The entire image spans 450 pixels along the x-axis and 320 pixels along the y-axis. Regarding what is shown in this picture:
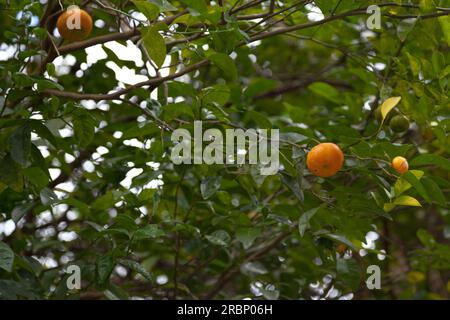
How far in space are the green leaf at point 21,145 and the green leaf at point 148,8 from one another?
0.41m

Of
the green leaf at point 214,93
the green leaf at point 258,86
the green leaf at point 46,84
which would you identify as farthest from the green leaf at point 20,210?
the green leaf at point 258,86

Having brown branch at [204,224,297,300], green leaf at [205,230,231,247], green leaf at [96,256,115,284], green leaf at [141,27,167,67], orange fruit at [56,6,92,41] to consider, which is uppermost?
orange fruit at [56,6,92,41]

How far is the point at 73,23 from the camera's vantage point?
62.4 inches

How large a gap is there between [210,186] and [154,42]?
1.47ft

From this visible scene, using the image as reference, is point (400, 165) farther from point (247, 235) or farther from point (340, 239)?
point (247, 235)

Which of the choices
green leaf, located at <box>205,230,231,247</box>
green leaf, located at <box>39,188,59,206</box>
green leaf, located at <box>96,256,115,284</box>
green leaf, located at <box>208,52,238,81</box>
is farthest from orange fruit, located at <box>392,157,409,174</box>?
green leaf, located at <box>39,188,59,206</box>

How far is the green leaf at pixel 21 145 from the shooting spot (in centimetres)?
162

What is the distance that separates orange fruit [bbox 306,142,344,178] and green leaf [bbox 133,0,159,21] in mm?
437

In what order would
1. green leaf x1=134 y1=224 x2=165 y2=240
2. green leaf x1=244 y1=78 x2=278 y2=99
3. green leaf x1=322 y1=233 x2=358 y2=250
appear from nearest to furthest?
green leaf x1=134 y1=224 x2=165 y2=240, green leaf x1=322 y1=233 x2=358 y2=250, green leaf x1=244 y1=78 x2=278 y2=99

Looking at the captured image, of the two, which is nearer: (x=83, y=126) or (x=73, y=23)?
(x=73, y=23)

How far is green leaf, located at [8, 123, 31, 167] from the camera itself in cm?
162

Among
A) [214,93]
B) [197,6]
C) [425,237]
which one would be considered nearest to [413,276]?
[425,237]

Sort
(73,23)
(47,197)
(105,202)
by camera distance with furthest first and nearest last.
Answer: (105,202), (47,197), (73,23)

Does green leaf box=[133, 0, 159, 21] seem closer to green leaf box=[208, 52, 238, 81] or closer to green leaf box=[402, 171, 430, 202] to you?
→ green leaf box=[208, 52, 238, 81]
